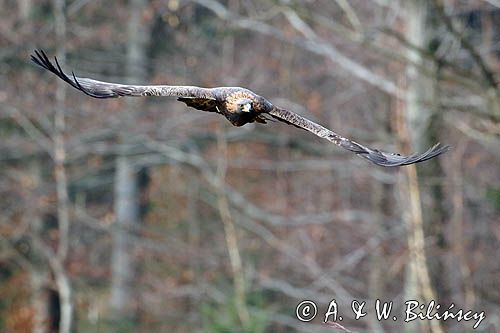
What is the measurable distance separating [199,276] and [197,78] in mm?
3426

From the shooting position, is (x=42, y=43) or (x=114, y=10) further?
(x=114, y=10)

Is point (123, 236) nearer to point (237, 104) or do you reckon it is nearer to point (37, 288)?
point (37, 288)

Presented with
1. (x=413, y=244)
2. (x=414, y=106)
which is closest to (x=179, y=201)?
(x=414, y=106)

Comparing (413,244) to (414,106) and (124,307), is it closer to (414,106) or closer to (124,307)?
(414,106)

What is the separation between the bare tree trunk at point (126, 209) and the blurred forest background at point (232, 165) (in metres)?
0.04

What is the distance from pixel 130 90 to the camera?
16.8 feet

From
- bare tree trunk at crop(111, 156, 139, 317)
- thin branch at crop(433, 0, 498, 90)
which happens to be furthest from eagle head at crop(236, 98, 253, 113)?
bare tree trunk at crop(111, 156, 139, 317)

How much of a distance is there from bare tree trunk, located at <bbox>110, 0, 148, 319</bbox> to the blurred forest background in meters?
0.04

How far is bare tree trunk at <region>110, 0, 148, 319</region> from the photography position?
59.0 feet

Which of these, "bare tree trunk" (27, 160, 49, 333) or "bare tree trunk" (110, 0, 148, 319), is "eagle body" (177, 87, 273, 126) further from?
"bare tree trunk" (110, 0, 148, 319)

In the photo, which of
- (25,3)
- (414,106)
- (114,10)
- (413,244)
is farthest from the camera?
(114,10)

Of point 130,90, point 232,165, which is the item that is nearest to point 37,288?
point 232,165

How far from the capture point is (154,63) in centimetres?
1603

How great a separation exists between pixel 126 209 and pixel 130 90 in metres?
15.7
